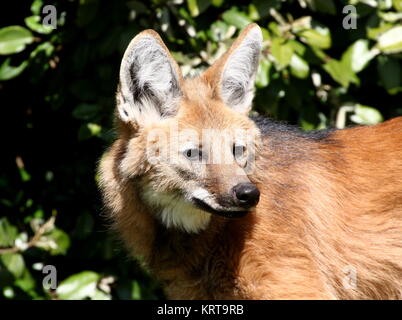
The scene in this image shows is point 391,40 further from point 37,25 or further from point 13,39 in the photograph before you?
point 13,39

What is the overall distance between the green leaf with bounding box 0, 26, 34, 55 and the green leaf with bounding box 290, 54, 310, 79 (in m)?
1.72

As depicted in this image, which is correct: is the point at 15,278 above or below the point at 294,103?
below

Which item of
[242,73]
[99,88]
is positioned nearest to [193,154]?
[242,73]

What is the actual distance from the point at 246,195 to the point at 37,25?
2.28 meters

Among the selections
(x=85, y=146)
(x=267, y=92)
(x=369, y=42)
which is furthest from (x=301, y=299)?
(x=85, y=146)

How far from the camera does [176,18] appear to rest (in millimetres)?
4316

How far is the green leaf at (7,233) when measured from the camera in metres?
4.53

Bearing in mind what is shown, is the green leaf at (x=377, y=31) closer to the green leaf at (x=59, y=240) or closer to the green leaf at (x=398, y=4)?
the green leaf at (x=398, y=4)

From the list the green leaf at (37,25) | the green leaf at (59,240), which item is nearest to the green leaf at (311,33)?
the green leaf at (37,25)

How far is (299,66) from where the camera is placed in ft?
13.9

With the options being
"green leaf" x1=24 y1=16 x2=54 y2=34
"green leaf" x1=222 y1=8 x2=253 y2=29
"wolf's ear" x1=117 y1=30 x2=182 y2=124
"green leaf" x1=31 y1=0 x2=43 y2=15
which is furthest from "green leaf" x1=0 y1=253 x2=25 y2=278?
"green leaf" x1=222 y1=8 x2=253 y2=29

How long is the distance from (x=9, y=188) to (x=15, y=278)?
2.36ft

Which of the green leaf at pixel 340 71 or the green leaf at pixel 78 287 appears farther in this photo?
the green leaf at pixel 78 287
